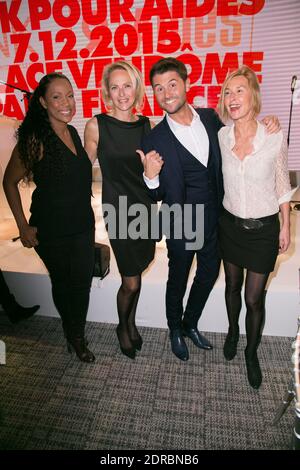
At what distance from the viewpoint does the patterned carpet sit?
1695 mm

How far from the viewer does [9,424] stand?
1.81 metres

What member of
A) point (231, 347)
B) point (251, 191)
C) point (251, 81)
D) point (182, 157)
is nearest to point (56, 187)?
point (182, 157)

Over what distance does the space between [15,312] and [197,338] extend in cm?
135

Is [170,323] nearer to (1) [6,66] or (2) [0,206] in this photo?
(2) [0,206]

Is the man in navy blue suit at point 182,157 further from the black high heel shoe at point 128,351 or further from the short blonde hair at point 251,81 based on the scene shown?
the black high heel shoe at point 128,351

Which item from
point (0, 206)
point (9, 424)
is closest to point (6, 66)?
point (0, 206)

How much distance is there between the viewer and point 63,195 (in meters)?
1.79

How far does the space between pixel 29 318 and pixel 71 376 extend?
2.59 ft

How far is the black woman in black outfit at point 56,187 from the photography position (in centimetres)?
171

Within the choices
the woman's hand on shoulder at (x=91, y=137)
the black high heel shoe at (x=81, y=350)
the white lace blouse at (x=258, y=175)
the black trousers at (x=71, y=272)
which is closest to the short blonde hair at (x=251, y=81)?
the white lace blouse at (x=258, y=175)

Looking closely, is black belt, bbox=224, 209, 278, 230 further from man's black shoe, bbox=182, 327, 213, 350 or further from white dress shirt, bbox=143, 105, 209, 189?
man's black shoe, bbox=182, 327, 213, 350

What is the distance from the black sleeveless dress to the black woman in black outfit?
0.45ft
